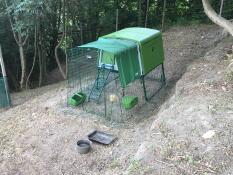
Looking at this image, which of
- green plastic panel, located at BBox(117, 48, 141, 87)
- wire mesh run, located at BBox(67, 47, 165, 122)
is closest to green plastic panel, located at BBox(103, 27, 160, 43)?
green plastic panel, located at BBox(117, 48, 141, 87)

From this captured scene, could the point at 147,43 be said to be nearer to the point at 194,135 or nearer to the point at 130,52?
the point at 130,52

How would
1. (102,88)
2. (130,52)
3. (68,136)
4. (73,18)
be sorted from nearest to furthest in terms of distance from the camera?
1. (68,136)
2. (130,52)
3. (102,88)
4. (73,18)

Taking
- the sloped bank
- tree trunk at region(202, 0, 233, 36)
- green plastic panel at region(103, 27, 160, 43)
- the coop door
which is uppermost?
tree trunk at region(202, 0, 233, 36)

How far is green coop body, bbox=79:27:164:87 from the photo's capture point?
648cm

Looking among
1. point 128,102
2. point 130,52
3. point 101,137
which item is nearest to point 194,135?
point 101,137

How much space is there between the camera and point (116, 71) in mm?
6953

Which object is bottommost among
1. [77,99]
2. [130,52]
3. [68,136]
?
[68,136]

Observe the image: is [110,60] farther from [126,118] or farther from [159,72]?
[159,72]

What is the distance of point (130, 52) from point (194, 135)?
2766 millimetres

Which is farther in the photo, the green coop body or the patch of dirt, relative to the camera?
the green coop body

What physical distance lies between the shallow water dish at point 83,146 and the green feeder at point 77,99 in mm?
1433

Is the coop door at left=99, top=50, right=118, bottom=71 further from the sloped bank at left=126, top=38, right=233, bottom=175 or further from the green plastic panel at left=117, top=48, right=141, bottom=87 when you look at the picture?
the sloped bank at left=126, top=38, right=233, bottom=175

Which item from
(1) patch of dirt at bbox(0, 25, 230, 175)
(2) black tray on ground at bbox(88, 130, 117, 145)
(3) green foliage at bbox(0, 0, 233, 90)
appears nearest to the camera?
(1) patch of dirt at bbox(0, 25, 230, 175)

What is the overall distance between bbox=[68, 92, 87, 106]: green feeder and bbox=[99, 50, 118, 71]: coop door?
0.78m
